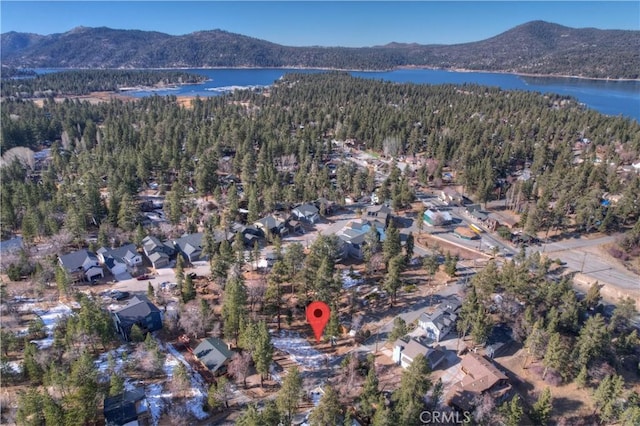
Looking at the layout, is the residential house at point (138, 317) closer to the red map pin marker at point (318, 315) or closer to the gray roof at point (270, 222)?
the red map pin marker at point (318, 315)

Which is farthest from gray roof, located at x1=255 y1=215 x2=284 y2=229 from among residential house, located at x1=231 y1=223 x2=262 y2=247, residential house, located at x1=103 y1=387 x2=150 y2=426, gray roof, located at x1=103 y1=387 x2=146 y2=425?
gray roof, located at x1=103 y1=387 x2=146 y2=425

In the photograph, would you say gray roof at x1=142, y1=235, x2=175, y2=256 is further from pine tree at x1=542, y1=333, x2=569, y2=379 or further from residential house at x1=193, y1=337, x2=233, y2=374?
pine tree at x1=542, y1=333, x2=569, y2=379

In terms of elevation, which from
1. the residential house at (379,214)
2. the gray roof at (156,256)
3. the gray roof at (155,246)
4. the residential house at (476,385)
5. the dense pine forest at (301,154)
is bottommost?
the residential house at (476,385)

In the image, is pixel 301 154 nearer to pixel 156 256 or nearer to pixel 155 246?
pixel 155 246

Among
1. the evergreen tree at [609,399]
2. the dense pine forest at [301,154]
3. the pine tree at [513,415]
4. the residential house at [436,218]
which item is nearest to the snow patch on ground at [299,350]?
the pine tree at [513,415]

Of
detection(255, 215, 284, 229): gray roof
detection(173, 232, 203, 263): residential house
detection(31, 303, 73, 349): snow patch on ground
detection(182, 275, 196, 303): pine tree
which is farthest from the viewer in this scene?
detection(255, 215, 284, 229): gray roof

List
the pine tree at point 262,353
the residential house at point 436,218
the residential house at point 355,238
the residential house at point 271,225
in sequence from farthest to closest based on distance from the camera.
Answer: the residential house at point 436,218 < the residential house at point 271,225 < the residential house at point 355,238 < the pine tree at point 262,353

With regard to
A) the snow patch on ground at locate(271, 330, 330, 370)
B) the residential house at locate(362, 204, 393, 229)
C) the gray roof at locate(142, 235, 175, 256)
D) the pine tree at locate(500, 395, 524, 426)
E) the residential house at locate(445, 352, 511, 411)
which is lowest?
the snow patch on ground at locate(271, 330, 330, 370)
